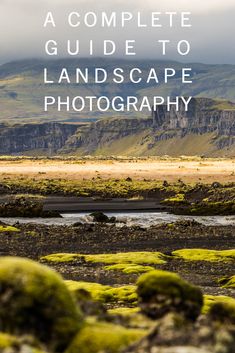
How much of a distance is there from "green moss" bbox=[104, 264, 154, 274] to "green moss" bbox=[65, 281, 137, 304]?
266 inches

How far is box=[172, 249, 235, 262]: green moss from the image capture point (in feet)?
165

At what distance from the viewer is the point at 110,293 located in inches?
1388

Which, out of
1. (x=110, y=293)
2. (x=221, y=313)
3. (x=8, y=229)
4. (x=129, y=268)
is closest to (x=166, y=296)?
(x=221, y=313)

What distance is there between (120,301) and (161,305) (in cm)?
1965

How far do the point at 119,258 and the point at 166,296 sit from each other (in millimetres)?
35543

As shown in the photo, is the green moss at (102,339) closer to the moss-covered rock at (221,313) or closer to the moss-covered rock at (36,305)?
the moss-covered rock at (36,305)

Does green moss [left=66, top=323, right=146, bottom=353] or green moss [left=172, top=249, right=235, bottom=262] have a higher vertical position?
green moss [left=66, top=323, right=146, bottom=353]

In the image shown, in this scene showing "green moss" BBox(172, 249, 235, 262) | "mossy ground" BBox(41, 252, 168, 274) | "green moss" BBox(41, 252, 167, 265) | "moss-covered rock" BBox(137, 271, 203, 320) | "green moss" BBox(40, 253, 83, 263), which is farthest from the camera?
"green moss" BBox(172, 249, 235, 262)

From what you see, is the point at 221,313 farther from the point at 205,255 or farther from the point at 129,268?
the point at 205,255

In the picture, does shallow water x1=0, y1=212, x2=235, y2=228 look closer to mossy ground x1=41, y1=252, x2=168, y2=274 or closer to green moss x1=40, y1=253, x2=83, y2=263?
mossy ground x1=41, y1=252, x2=168, y2=274

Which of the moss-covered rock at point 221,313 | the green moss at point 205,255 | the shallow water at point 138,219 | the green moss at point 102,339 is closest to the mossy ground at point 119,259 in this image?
the green moss at point 205,255

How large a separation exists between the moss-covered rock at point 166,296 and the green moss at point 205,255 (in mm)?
35606

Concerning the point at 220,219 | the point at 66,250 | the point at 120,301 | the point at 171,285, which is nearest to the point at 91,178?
the point at 220,219

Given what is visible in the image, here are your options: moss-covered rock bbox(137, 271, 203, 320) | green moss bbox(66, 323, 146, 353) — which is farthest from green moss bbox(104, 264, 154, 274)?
green moss bbox(66, 323, 146, 353)
